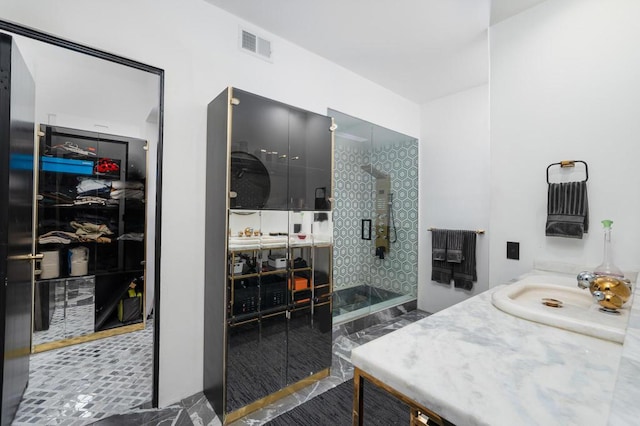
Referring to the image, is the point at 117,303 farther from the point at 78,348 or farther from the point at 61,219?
the point at 61,219

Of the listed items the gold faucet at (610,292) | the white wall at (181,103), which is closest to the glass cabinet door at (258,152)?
the white wall at (181,103)

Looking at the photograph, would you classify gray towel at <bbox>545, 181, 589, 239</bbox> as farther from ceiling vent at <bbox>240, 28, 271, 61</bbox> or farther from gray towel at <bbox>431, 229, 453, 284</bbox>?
ceiling vent at <bbox>240, 28, 271, 61</bbox>

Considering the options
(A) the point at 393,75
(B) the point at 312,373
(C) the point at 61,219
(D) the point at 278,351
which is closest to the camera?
(C) the point at 61,219

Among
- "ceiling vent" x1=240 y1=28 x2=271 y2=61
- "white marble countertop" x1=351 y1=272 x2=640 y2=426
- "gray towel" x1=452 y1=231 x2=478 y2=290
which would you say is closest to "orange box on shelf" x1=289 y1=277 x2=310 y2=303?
"white marble countertop" x1=351 y1=272 x2=640 y2=426

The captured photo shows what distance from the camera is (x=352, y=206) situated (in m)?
3.31

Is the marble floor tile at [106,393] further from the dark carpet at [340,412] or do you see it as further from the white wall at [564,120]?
the white wall at [564,120]

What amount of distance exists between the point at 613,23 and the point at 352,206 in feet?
7.85

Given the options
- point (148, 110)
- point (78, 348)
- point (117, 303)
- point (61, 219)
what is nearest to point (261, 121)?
point (148, 110)

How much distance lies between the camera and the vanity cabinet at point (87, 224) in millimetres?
1557

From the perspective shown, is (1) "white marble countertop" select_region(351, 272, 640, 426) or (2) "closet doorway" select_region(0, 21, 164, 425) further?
(2) "closet doorway" select_region(0, 21, 164, 425)

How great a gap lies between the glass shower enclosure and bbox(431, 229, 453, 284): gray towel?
29cm

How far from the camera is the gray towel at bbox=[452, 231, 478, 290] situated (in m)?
3.25

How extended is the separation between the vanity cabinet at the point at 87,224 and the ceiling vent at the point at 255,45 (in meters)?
1.12

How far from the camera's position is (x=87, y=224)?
1.68 m
